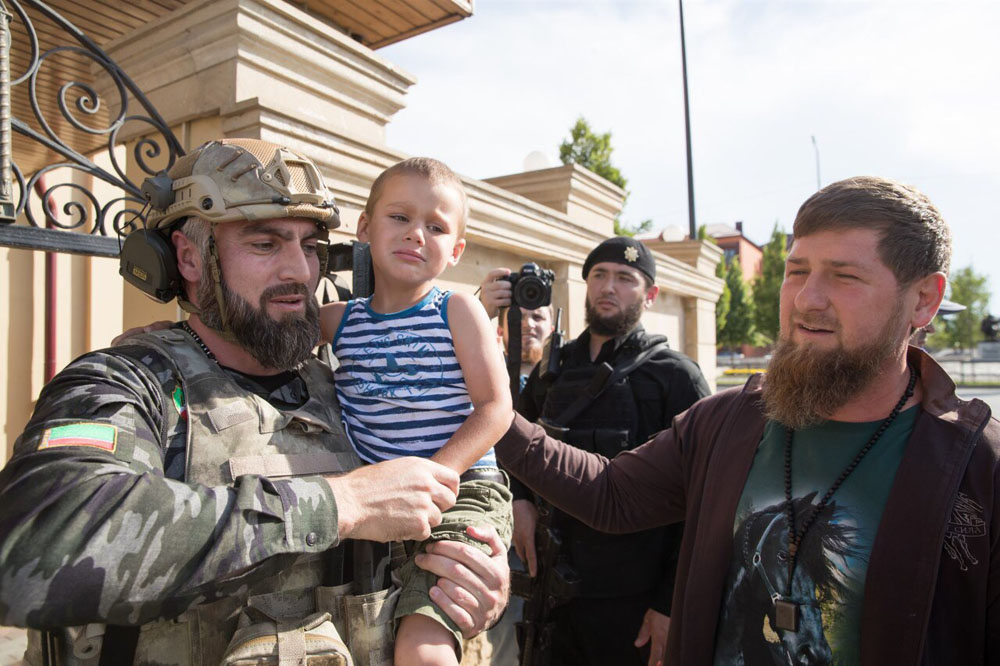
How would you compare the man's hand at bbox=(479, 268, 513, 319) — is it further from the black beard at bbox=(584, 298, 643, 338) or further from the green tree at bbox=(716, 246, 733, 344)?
the green tree at bbox=(716, 246, 733, 344)

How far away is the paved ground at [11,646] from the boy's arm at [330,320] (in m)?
3.10

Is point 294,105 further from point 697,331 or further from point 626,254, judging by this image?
point 697,331

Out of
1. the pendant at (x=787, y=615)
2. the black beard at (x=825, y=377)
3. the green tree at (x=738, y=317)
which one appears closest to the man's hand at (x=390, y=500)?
the pendant at (x=787, y=615)

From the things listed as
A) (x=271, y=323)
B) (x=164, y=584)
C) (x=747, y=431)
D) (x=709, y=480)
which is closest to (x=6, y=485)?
(x=164, y=584)

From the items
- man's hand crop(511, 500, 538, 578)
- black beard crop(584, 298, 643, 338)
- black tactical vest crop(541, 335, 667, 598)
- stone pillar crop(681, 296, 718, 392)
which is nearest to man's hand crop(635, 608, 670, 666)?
black tactical vest crop(541, 335, 667, 598)

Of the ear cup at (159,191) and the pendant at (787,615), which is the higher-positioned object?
the ear cup at (159,191)

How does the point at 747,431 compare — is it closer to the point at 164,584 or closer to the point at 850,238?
the point at 850,238

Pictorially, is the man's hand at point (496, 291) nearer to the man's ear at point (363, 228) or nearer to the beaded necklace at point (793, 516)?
the man's ear at point (363, 228)

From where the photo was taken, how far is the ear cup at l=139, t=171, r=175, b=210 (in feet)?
5.70

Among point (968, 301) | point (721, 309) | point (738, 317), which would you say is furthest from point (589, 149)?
point (968, 301)

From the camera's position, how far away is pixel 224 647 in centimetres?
143

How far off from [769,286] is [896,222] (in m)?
38.2

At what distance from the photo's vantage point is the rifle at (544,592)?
9.64 feet

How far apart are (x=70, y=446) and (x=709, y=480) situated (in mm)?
1639
